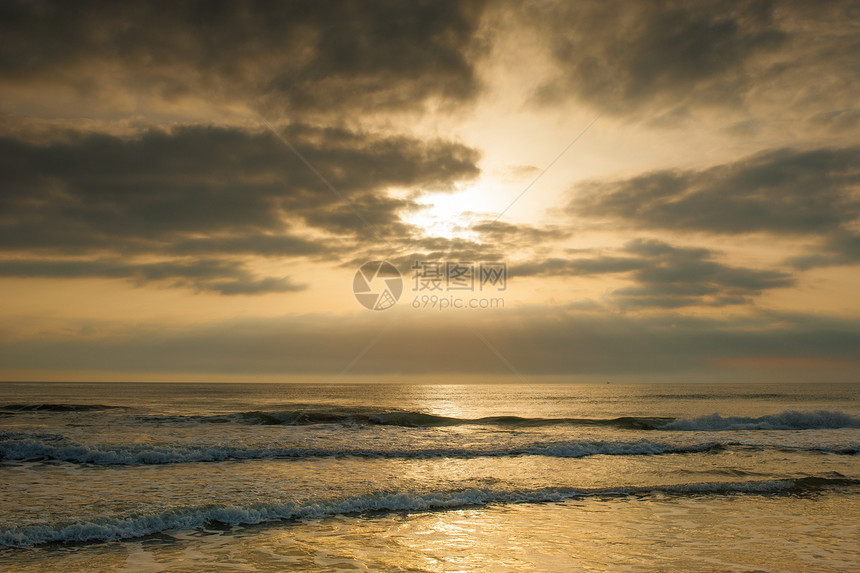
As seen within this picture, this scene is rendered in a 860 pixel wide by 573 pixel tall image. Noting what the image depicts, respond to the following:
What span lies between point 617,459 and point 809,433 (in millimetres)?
18936

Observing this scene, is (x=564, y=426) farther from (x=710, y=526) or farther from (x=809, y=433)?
(x=710, y=526)

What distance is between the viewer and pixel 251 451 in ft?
73.2

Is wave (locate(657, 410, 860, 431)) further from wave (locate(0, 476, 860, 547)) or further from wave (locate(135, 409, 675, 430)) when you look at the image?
wave (locate(0, 476, 860, 547))

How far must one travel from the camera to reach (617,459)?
2202 centimetres

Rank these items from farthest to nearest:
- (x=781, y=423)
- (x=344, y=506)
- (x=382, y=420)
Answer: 1. (x=382, y=420)
2. (x=781, y=423)
3. (x=344, y=506)

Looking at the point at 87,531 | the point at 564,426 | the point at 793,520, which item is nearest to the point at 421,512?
the point at 87,531

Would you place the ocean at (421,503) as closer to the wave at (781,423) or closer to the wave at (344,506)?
the wave at (344,506)

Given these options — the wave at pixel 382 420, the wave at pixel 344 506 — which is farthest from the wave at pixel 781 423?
the wave at pixel 344 506

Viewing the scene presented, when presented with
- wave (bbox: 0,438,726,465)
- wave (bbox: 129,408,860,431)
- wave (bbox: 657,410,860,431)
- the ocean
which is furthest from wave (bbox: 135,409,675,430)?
wave (bbox: 0,438,726,465)

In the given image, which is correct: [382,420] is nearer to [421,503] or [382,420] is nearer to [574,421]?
[574,421]

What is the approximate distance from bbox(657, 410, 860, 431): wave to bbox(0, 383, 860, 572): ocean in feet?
31.7

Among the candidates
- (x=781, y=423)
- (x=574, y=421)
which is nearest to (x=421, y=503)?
(x=574, y=421)

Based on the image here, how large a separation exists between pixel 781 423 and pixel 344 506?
3865 cm

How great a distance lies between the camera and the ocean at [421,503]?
976 cm
